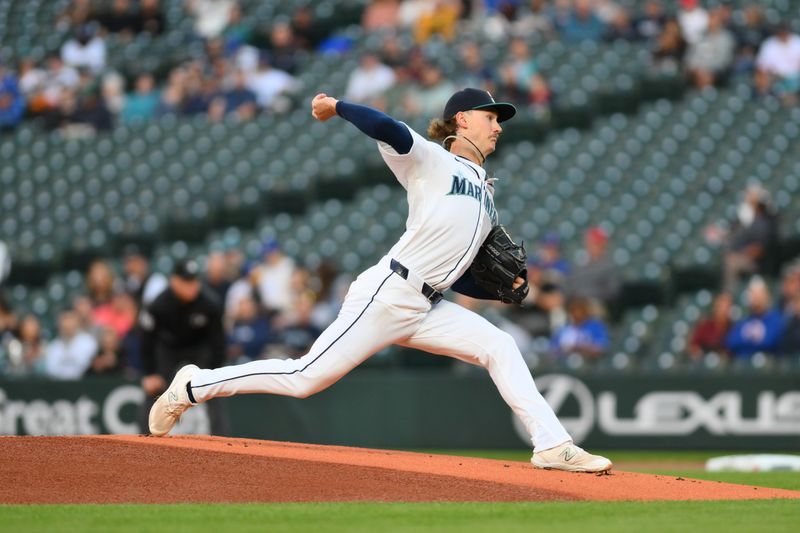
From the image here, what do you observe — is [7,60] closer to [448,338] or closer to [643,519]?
[448,338]

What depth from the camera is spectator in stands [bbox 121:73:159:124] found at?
1852 centimetres

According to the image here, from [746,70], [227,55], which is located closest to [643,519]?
[746,70]

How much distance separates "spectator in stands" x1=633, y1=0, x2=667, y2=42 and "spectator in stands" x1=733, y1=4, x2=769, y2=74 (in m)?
1.00

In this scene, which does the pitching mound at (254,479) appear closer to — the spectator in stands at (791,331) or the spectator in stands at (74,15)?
the spectator in stands at (791,331)

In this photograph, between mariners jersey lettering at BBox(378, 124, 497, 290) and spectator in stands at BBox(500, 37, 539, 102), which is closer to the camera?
mariners jersey lettering at BBox(378, 124, 497, 290)

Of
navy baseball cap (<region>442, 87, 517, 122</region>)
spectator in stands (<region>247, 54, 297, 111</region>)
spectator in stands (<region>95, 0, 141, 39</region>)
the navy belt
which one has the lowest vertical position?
the navy belt

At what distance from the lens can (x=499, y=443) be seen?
1268 cm

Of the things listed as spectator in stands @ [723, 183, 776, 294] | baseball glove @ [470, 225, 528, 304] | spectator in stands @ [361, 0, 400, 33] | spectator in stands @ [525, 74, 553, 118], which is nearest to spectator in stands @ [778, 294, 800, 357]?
spectator in stands @ [723, 183, 776, 294]

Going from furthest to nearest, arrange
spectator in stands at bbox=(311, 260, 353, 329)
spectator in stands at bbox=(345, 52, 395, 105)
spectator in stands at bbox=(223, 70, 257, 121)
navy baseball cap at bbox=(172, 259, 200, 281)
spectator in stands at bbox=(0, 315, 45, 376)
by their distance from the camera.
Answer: spectator in stands at bbox=(223, 70, 257, 121) → spectator in stands at bbox=(345, 52, 395, 105) → spectator in stands at bbox=(0, 315, 45, 376) → spectator in stands at bbox=(311, 260, 353, 329) → navy baseball cap at bbox=(172, 259, 200, 281)

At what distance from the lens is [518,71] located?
1658 centimetres

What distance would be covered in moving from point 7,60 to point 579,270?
36.3 feet

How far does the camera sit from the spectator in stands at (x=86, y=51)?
65.7ft

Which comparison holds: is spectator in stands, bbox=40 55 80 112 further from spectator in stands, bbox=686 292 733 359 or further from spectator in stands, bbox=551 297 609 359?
spectator in stands, bbox=686 292 733 359

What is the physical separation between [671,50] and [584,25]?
1.35 metres
